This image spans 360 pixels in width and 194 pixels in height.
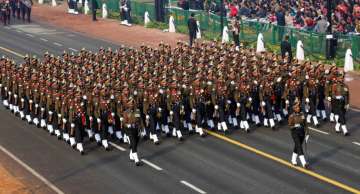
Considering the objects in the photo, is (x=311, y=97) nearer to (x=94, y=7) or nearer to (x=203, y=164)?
(x=203, y=164)

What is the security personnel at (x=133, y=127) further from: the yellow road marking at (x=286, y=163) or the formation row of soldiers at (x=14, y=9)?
the formation row of soldiers at (x=14, y=9)

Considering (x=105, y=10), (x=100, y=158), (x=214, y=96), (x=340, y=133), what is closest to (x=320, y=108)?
(x=340, y=133)

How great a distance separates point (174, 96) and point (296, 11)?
21.5 m

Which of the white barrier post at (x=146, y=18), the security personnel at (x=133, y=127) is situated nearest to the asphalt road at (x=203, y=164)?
the security personnel at (x=133, y=127)

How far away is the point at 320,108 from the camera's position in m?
30.2

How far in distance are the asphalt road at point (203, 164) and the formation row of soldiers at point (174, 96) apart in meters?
0.59

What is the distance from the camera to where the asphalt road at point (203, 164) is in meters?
23.5

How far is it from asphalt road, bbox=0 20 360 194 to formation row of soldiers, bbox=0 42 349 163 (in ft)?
1.92

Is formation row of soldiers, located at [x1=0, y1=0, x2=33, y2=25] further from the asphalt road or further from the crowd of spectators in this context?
the asphalt road

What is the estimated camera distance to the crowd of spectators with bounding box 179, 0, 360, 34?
42188 mm

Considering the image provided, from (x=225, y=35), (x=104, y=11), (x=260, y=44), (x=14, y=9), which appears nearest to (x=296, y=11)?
(x=225, y=35)

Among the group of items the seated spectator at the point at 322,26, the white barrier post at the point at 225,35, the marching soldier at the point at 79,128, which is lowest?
the marching soldier at the point at 79,128

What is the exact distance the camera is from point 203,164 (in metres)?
25.4

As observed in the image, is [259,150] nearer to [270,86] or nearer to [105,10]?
[270,86]
